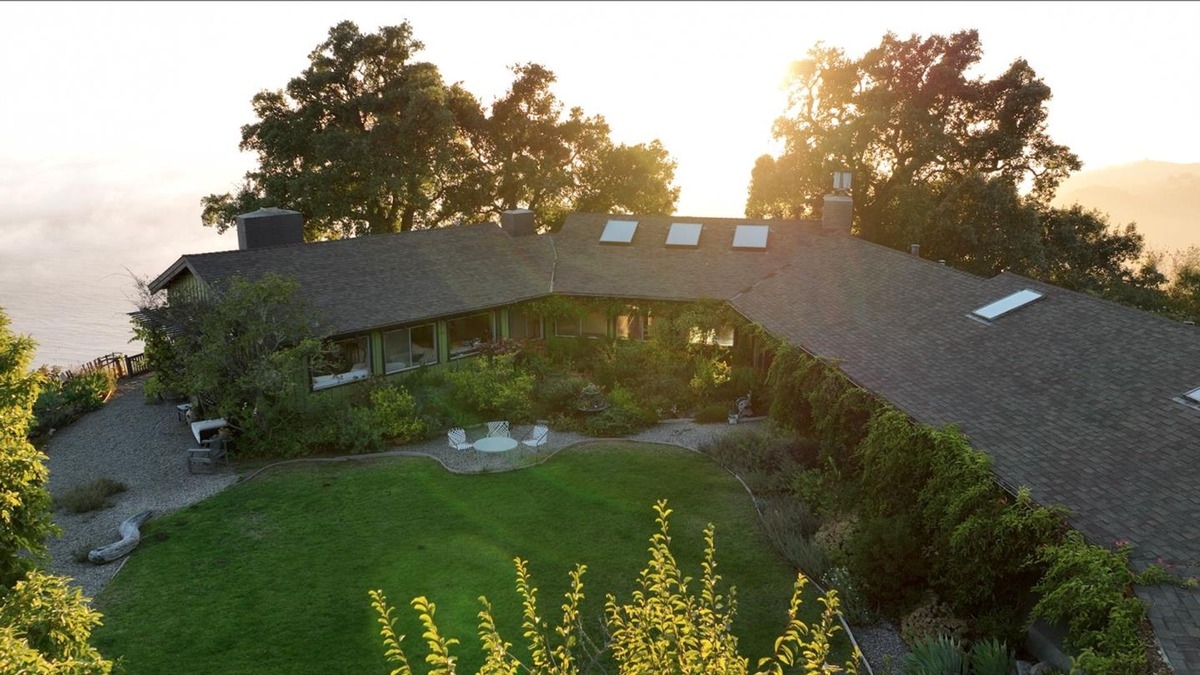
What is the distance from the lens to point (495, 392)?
22.7 metres

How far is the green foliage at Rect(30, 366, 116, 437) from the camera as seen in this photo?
22000mm

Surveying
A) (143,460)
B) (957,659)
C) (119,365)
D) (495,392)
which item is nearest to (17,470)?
(143,460)

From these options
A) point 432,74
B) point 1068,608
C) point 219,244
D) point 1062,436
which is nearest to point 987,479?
point 1062,436

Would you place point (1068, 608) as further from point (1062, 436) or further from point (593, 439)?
point (593, 439)

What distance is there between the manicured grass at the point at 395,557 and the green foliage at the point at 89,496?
182 centimetres

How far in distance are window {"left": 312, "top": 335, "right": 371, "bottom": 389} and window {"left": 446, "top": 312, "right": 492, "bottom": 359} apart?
9.72 feet

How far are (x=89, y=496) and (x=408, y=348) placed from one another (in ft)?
32.6

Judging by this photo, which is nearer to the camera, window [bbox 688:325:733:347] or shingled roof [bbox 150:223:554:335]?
shingled roof [bbox 150:223:554:335]

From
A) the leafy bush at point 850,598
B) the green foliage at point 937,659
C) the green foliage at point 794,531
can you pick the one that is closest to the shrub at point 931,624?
the green foliage at point 937,659

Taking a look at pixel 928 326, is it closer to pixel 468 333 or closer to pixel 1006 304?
pixel 1006 304

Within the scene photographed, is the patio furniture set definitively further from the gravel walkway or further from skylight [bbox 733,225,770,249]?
skylight [bbox 733,225,770,249]

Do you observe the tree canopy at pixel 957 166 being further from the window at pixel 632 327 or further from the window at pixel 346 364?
the window at pixel 346 364

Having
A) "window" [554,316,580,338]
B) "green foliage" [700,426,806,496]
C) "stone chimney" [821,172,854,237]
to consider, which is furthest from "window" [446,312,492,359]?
"stone chimney" [821,172,854,237]

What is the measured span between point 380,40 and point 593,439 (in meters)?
25.7
